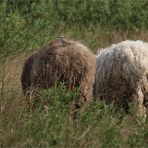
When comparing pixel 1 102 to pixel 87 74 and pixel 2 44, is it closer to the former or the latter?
pixel 87 74

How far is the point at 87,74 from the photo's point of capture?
827 cm

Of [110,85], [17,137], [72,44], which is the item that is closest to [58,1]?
[110,85]

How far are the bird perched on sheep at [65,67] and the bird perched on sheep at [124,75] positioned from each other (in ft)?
3.17

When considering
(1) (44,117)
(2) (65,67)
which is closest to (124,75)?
(2) (65,67)

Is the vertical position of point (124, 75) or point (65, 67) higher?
point (65, 67)

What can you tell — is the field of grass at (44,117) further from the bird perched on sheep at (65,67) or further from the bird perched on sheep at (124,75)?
the bird perched on sheep at (124,75)

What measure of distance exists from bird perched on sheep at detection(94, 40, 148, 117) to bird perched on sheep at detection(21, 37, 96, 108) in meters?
0.97

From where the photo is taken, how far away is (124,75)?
932 cm

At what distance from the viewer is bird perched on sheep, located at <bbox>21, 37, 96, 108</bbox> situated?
8.12 meters

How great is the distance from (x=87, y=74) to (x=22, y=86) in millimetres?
1046

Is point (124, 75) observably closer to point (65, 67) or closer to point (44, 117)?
point (65, 67)

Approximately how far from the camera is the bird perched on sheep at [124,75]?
9227 mm

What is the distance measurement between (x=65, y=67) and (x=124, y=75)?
1.44 metres

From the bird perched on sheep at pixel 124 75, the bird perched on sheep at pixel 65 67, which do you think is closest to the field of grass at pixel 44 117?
the bird perched on sheep at pixel 65 67
